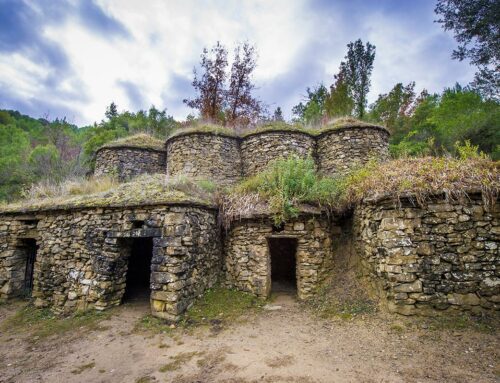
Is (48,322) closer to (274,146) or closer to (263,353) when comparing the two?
(263,353)

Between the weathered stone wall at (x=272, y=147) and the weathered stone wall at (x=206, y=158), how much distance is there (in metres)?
Answer: 0.58

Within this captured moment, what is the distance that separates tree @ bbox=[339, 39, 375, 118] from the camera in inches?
625

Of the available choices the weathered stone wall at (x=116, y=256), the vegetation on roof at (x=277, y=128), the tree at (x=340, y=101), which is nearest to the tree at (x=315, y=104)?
the tree at (x=340, y=101)

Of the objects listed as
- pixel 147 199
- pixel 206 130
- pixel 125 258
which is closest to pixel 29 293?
pixel 125 258

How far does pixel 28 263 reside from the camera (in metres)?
7.94

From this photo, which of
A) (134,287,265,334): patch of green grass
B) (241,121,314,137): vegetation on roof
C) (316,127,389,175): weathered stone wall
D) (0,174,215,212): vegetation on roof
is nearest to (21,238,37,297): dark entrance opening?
(0,174,215,212): vegetation on roof

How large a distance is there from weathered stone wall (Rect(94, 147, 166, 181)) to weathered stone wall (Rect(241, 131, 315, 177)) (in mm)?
4244

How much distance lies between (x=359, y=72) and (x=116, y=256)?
16251mm

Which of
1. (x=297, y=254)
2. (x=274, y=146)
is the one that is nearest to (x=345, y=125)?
(x=274, y=146)

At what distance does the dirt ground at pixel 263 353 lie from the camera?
375 cm

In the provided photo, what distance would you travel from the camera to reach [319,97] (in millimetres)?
18219

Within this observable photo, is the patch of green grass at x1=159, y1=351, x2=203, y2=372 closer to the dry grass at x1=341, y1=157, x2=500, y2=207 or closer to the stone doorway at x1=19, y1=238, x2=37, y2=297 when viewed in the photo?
the dry grass at x1=341, y1=157, x2=500, y2=207

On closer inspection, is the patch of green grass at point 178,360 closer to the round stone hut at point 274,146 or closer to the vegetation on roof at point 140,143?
the round stone hut at point 274,146

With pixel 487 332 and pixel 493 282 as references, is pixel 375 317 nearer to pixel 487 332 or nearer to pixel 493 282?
pixel 487 332
